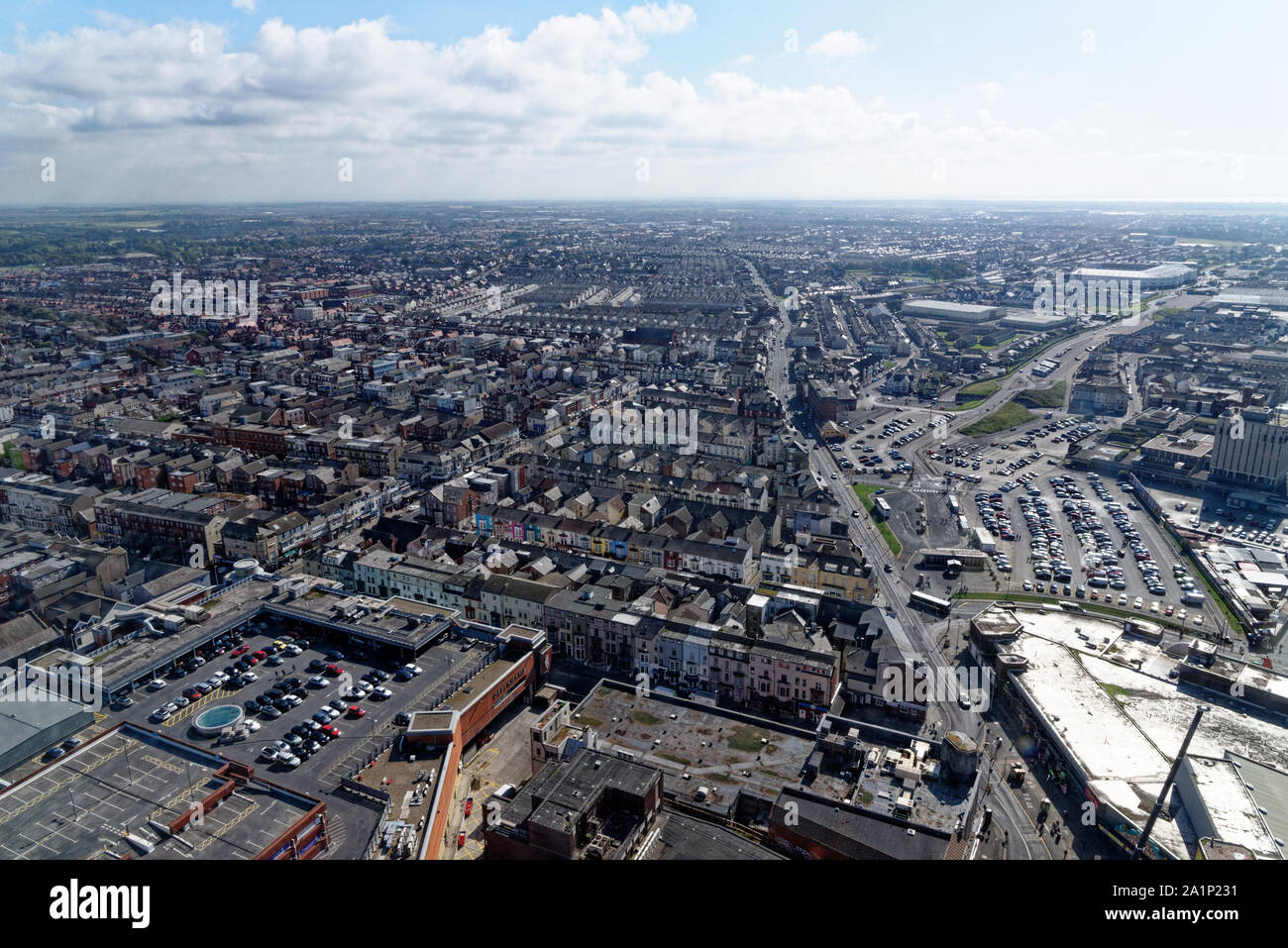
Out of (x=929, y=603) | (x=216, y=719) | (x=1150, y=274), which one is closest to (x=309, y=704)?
(x=216, y=719)

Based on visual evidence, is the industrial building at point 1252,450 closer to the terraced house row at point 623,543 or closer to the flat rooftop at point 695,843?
the terraced house row at point 623,543

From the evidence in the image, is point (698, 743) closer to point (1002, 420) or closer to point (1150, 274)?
point (1002, 420)

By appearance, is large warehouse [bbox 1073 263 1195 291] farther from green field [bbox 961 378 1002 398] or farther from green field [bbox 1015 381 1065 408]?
green field [bbox 1015 381 1065 408]

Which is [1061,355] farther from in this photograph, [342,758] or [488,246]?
[488,246]

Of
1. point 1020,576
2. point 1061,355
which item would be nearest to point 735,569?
point 1020,576

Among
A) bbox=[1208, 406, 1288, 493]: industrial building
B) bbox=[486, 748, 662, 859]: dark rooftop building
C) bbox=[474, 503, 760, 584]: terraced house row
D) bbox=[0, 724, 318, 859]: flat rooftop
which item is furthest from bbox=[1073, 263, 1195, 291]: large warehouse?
bbox=[0, 724, 318, 859]: flat rooftop

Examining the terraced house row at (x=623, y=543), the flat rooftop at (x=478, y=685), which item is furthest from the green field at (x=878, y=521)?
the flat rooftop at (x=478, y=685)
